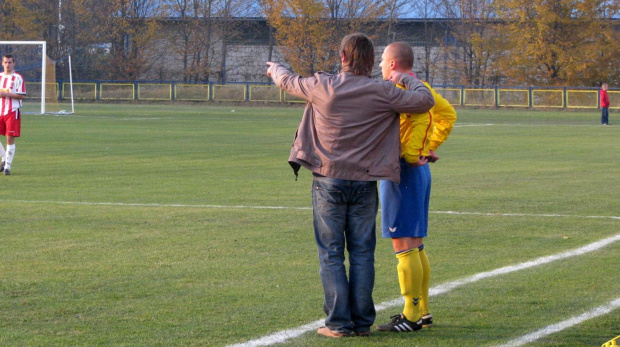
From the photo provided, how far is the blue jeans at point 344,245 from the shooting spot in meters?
5.45

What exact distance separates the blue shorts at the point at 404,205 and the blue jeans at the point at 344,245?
4.2 inches

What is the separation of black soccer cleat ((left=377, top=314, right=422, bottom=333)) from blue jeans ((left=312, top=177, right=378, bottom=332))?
125 mm

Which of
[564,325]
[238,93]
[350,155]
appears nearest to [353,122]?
[350,155]

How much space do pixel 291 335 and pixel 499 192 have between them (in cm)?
791

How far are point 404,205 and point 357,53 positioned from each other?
37.4 inches

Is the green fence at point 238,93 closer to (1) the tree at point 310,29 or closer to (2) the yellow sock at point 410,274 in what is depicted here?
(1) the tree at point 310,29

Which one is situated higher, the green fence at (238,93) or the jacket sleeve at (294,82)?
the green fence at (238,93)

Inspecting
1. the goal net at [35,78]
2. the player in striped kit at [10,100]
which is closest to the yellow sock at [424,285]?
the player in striped kit at [10,100]

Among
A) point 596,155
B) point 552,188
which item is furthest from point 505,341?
point 596,155

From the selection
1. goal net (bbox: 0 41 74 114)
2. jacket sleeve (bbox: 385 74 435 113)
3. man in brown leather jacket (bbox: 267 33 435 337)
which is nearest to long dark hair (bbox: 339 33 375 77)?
man in brown leather jacket (bbox: 267 33 435 337)

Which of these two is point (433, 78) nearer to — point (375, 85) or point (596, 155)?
point (596, 155)

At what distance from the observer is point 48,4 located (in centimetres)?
6819

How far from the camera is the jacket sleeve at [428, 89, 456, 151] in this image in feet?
19.0

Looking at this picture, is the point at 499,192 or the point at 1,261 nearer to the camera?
the point at 1,261
